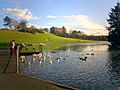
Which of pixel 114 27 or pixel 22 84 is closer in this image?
pixel 22 84

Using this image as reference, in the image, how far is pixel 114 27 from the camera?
118 metres

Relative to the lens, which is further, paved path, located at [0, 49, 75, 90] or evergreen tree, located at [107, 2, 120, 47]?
evergreen tree, located at [107, 2, 120, 47]

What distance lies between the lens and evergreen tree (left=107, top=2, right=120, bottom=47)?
11238cm

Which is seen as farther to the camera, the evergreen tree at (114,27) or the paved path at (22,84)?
the evergreen tree at (114,27)

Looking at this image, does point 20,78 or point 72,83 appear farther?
point 72,83

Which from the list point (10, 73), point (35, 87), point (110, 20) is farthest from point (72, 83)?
point (110, 20)

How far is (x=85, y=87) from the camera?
2911 centimetres

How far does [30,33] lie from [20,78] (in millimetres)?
166090

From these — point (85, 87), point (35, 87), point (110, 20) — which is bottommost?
point (85, 87)

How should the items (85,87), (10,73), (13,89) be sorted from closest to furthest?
(13,89) → (10,73) → (85,87)

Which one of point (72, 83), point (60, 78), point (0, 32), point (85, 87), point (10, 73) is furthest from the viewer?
point (0, 32)

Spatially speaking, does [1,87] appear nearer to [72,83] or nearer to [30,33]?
[72,83]

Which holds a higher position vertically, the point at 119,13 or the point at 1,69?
the point at 119,13

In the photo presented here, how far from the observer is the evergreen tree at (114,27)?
11238 cm
